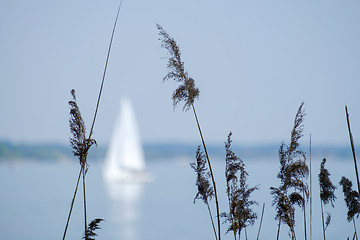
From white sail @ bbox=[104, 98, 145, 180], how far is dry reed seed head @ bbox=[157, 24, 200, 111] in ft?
75.7

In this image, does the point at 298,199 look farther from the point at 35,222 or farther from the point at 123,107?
the point at 123,107

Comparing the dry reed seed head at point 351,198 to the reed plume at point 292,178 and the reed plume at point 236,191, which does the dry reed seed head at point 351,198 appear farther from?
the reed plume at point 236,191

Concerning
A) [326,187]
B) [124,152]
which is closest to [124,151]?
[124,152]

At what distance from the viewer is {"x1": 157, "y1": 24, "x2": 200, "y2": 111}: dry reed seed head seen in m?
1.80

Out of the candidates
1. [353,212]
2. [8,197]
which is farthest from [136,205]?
[353,212]

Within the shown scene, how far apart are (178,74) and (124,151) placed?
23358mm

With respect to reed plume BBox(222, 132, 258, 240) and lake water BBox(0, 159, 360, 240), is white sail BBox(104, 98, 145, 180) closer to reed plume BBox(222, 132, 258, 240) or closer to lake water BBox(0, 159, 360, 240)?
lake water BBox(0, 159, 360, 240)

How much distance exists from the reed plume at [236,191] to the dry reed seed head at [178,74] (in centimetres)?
20

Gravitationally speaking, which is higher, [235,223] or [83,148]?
[83,148]

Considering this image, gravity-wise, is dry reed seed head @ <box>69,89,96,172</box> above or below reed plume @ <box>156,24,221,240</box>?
below

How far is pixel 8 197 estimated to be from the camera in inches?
731

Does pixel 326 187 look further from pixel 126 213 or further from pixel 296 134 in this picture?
pixel 126 213

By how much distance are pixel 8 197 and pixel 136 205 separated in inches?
220

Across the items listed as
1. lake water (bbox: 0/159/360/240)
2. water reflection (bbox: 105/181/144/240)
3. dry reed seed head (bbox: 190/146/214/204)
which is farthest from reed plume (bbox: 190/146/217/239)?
water reflection (bbox: 105/181/144/240)
